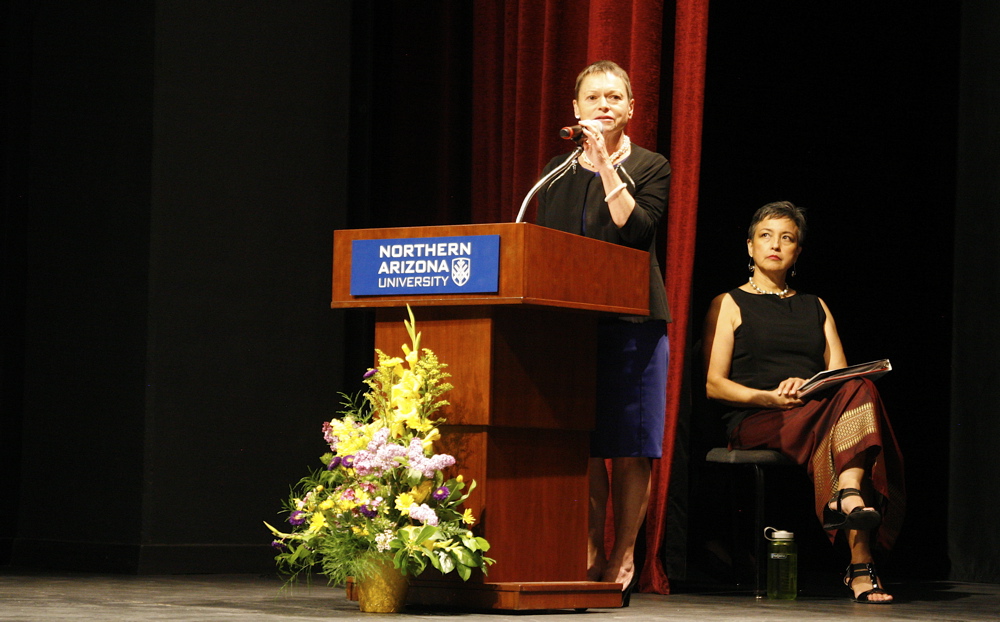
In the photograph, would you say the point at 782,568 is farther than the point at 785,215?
No

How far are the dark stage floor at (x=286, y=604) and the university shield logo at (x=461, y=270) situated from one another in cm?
70

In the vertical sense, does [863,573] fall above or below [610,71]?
below

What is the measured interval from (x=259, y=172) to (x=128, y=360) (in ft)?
2.61

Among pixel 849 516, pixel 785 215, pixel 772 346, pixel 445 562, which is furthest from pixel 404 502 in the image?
pixel 785 215

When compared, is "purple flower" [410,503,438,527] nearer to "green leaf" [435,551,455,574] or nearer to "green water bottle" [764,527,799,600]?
"green leaf" [435,551,455,574]

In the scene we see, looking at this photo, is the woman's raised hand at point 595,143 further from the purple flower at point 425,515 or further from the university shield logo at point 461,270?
the purple flower at point 425,515

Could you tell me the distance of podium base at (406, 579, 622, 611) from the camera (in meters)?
2.85

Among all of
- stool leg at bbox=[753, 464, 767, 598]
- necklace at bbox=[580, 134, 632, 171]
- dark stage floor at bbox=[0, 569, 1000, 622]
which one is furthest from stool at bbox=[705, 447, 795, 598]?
necklace at bbox=[580, 134, 632, 171]

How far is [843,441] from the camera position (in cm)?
369

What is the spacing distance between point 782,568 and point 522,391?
4.04ft

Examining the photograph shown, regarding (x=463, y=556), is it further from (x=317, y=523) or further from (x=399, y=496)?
(x=317, y=523)

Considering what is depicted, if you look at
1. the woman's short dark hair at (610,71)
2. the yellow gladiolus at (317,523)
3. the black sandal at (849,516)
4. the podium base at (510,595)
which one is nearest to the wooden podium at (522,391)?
the podium base at (510,595)

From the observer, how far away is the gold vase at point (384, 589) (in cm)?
284

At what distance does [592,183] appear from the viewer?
3.33 m
